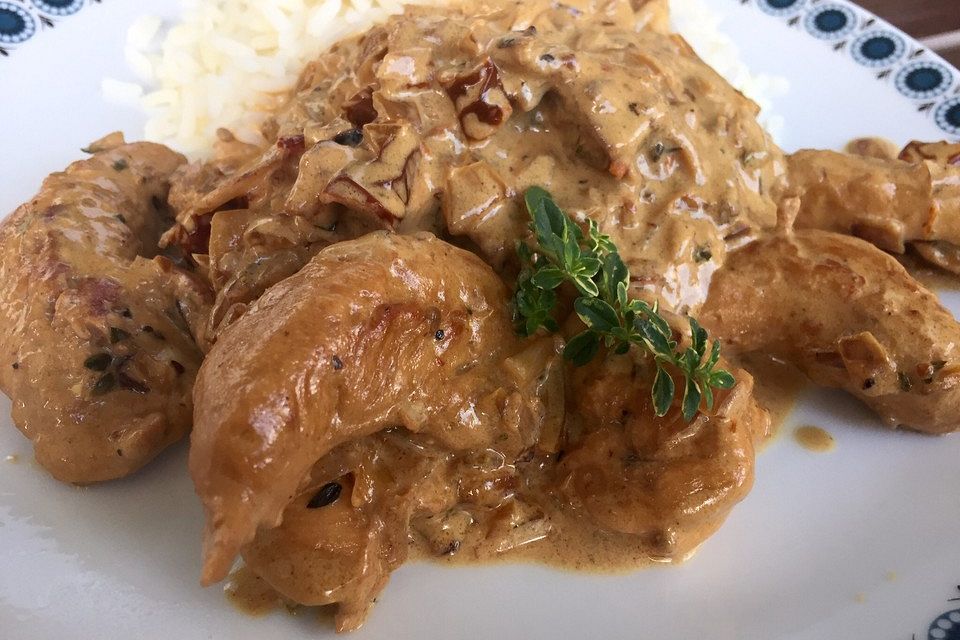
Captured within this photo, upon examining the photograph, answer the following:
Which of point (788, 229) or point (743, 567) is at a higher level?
point (788, 229)

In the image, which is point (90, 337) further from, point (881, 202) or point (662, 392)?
point (881, 202)

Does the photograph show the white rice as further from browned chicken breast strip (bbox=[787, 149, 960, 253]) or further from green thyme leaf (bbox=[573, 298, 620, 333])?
green thyme leaf (bbox=[573, 298, 620, 333])

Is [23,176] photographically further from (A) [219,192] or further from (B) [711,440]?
(B) [711,440]

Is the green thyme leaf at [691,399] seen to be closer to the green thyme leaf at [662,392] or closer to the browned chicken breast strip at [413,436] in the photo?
the green thyme leaf at [662,392]

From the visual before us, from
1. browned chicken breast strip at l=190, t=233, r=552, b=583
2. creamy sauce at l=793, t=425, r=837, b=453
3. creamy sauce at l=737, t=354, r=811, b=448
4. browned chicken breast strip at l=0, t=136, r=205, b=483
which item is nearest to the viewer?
browned chicken breast strip at l=190, t=233, r=552, b=583

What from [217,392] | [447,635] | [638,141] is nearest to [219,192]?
[217,392]

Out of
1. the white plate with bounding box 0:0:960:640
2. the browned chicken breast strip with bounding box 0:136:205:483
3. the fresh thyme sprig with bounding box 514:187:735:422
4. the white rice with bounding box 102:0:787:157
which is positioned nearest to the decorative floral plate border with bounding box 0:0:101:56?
the white rice with bounding box 102:0:787:157
